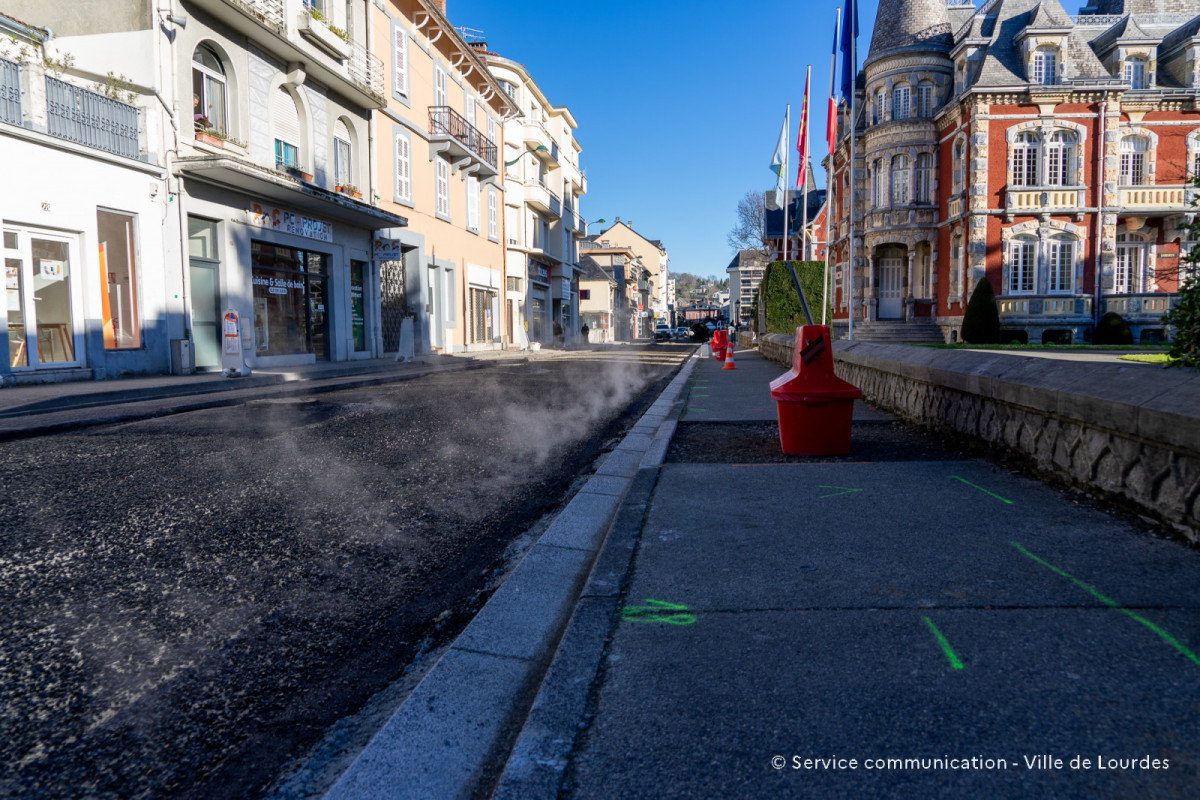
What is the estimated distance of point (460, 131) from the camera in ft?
94.5

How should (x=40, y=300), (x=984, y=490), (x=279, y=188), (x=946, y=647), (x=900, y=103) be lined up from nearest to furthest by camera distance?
(x=946, y=647)
(x=984, y=490)
(x=40, y=300)
(x=279, y=188)
(x=900, y=103)

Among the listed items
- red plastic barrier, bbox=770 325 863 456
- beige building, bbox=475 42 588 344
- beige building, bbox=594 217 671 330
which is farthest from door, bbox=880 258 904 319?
beige building, bbox=594 217 671 330

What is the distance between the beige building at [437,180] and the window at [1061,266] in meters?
22.7

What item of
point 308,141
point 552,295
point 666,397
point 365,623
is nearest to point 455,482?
point 365,623

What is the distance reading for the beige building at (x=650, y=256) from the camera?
103062mm

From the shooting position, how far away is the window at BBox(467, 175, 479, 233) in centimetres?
3094

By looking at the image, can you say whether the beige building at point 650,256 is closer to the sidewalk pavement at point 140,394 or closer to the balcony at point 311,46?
the balcony at point 311,46

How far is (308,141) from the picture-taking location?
756 inches

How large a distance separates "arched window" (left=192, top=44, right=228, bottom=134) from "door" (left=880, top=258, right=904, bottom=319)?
26491mm

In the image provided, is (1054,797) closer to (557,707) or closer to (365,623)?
(557,707)

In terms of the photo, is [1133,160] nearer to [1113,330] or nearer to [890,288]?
[1113,330]

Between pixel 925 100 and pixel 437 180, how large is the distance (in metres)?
20.2

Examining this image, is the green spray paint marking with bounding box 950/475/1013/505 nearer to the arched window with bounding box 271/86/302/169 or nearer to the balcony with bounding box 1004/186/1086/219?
the arched window with bounding box 271/86/302/169

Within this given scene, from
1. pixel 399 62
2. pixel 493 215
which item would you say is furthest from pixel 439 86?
pixel 493 215
